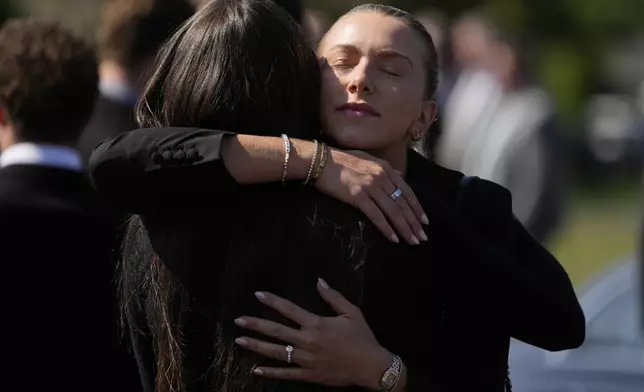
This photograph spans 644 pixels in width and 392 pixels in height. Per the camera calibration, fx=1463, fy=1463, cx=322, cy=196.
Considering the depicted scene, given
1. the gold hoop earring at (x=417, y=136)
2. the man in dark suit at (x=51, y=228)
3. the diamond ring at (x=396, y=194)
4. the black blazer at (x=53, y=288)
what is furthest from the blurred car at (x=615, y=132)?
the diamond ring at (x=396, y=194)

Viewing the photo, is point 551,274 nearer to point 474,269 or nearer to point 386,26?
point 474,269

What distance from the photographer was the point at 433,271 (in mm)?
2752

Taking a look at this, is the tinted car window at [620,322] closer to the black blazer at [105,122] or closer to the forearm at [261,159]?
the black blazer at [105,122]

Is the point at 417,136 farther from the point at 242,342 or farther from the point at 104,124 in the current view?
the point at 104,124

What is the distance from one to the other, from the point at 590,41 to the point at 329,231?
34.5 meters

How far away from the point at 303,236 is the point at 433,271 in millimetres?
269

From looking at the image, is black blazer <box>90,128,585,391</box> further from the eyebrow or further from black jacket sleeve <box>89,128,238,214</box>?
the eyebrow

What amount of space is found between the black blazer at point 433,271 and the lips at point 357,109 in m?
0.17

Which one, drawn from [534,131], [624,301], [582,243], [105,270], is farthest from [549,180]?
[582,243]

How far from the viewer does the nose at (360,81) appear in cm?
279

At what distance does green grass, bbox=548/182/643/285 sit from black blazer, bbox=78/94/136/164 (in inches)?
203

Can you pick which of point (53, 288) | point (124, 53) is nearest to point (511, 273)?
point (53, 288)

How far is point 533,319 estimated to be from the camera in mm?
2850

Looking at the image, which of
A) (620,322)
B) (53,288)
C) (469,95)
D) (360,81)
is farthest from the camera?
(469,95)
